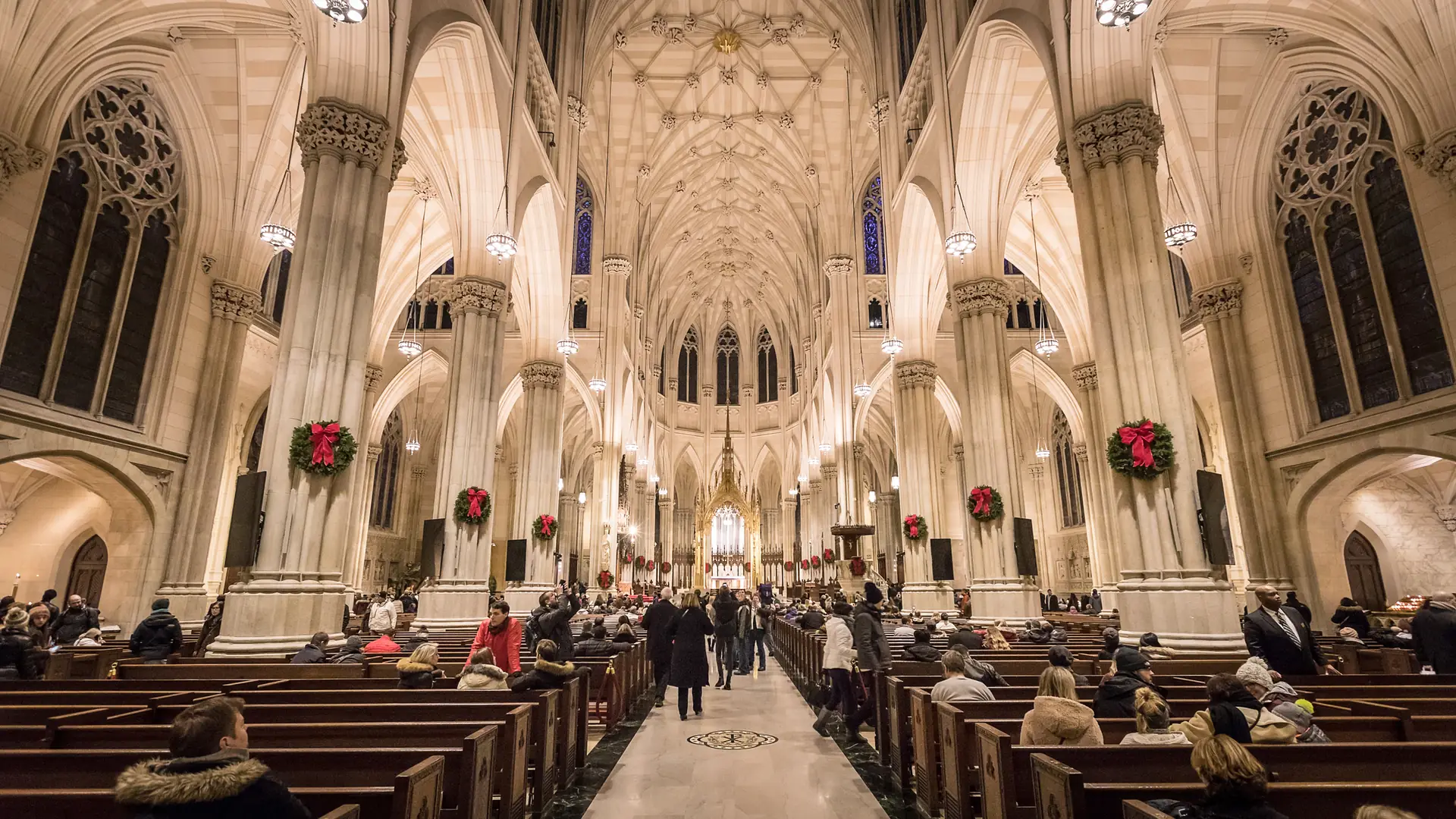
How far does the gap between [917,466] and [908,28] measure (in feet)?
41.3

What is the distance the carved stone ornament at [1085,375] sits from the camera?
22266mm

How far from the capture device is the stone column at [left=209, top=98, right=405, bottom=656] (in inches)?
327

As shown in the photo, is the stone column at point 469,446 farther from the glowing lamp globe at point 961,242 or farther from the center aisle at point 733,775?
the glowing lamp globe at point 961,242

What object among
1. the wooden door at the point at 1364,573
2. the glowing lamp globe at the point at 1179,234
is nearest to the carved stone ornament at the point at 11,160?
the glowing lamp globe at the point at 1179,234

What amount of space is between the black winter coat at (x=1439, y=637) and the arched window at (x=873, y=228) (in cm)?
2526

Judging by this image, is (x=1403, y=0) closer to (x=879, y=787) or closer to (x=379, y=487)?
(x=879, y=787)

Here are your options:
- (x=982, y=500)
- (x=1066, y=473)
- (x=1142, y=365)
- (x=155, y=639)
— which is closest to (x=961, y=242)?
(x=1142, y=365)

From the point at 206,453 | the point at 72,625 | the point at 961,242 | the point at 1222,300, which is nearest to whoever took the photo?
the point at 72,625

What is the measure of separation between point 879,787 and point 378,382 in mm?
22515

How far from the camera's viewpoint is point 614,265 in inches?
1258

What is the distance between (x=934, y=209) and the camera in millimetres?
17219

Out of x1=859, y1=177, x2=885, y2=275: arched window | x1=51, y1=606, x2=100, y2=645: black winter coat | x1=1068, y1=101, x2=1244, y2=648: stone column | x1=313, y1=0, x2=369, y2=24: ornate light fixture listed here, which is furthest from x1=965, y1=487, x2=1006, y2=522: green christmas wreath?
x1=859, y1=177, x2=885, y2=275: arched window

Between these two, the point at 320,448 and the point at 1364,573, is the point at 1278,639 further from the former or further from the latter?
the point at 1364,573

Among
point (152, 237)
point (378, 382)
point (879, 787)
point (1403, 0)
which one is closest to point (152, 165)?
point (152, 237)
